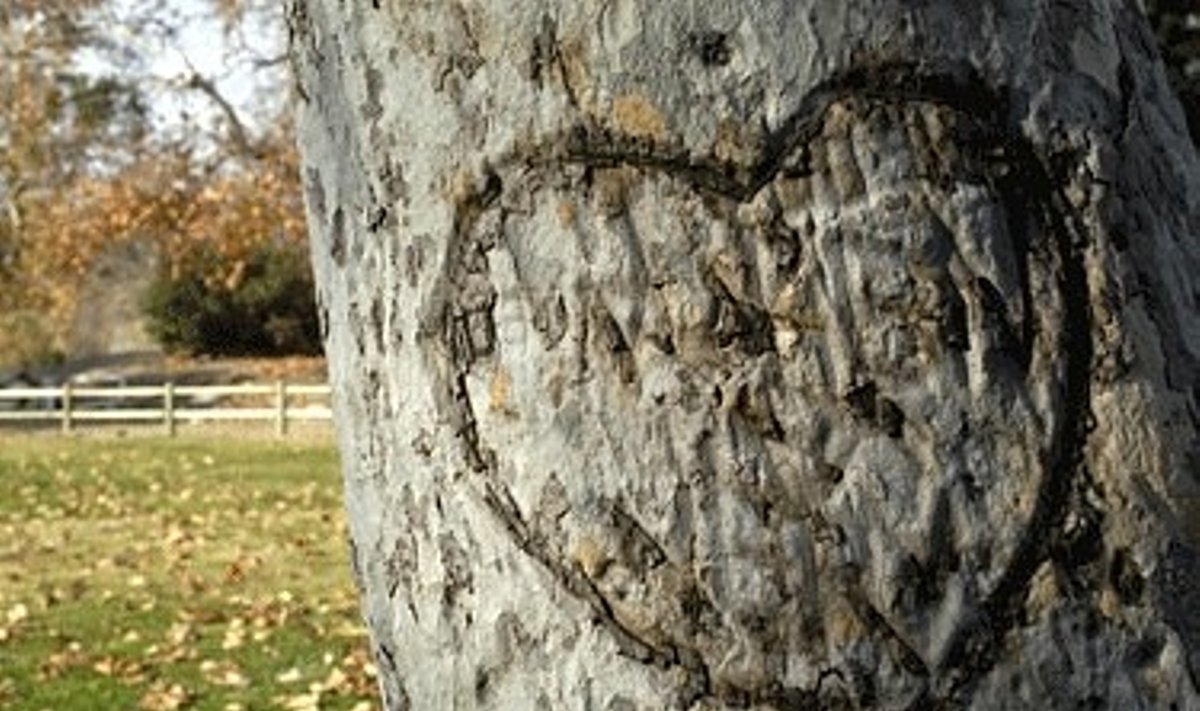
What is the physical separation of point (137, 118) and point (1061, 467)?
29.1 metres

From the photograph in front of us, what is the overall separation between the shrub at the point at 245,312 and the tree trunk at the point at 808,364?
111ft

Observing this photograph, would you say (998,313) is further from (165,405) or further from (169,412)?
(165,405)

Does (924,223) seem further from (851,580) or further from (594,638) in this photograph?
(594,638)

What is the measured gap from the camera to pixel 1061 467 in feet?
4.10

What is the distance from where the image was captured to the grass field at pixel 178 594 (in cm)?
722

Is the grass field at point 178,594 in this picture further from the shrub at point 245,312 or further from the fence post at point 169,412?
the shrub at point 245,312

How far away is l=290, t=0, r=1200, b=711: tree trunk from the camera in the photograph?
1.24m

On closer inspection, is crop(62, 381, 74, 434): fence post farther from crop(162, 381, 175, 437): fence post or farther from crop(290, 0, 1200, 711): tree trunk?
crop(290, 0, 1200, 711): tree trunk

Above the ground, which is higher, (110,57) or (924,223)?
(110,57)

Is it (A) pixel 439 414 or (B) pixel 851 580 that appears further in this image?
(A) pixel 439 414

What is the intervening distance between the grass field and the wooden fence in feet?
26.9

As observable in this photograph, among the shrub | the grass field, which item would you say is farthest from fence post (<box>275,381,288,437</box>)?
the shrub

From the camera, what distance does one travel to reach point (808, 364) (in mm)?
1252

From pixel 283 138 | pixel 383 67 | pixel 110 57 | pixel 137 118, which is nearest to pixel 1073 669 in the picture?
pixel 383 67
